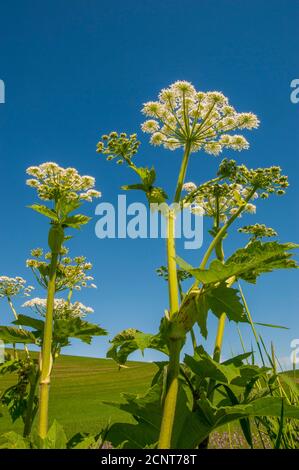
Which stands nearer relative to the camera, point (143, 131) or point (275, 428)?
point (275, 428)

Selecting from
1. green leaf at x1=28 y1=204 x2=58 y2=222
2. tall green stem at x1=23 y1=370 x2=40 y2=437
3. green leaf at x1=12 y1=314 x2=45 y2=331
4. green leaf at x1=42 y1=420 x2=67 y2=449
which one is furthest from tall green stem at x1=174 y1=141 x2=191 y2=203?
tall green stem at x1=23 y1=370 x2=40 y2=437

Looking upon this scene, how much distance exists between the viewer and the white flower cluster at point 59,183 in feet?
17.5

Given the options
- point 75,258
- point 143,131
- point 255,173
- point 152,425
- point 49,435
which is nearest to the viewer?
point 49,435

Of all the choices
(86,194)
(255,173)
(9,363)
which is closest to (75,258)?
(86,194)

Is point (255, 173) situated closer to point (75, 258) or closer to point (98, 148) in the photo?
point (98, 148)

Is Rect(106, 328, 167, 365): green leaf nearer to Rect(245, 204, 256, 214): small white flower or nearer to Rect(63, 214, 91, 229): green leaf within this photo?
Rect(63, 214, 91, 229): green leaf

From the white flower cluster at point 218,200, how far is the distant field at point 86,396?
2011mm

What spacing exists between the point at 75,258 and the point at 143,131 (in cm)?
194

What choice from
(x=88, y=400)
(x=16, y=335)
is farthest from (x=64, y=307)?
(x=88, y=400)

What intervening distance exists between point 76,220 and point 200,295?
1.98 metres

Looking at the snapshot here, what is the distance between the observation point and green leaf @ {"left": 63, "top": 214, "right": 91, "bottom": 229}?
4707 millimetres

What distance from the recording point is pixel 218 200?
4953 millimetres

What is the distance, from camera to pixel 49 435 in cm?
329

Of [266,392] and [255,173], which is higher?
[255,173]
